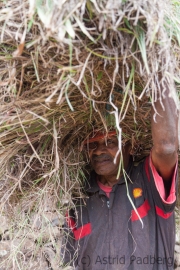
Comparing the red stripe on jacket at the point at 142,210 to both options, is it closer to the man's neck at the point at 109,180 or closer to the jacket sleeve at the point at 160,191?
the jacket sleeve at the point at 160,191

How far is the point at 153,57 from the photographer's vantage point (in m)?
1.13

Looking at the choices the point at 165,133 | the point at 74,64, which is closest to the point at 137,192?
the point at 165,133

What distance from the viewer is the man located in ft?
5.77

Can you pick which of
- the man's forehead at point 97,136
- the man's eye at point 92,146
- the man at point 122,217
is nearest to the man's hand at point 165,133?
the man at point 122,217

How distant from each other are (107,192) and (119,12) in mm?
1096

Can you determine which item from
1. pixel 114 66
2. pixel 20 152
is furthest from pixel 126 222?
pixel 114 66

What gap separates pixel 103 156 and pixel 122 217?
11.3 inches

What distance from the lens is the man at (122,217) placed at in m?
1.76

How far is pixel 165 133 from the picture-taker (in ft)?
4.76

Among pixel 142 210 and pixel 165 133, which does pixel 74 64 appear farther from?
pixel 142 210

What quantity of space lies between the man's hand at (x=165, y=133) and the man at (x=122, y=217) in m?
0.01

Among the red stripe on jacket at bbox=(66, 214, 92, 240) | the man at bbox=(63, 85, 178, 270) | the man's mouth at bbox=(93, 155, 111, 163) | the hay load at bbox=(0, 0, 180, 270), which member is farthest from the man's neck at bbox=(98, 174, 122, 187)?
the hay load at bbox=(0, 0, 180, 270)

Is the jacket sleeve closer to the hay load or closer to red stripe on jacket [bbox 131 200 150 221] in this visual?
red stripe on jacket [bbox 131 200 150 221]

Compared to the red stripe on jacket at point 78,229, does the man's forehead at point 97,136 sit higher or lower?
higher
